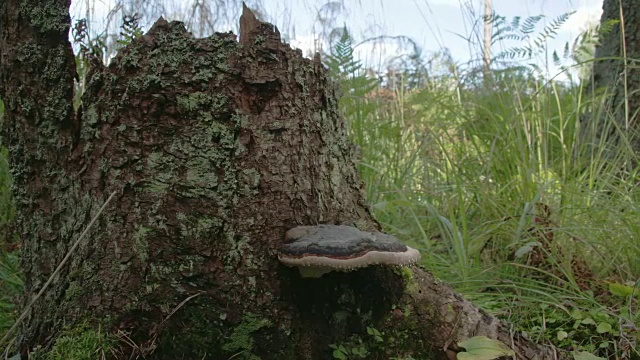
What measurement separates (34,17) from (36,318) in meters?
1.03

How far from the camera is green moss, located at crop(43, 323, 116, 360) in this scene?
163cm

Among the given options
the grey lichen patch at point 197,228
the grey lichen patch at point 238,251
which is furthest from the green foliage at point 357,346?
the grey lichen patch at point 197,228

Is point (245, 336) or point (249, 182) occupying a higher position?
point (249, 182)

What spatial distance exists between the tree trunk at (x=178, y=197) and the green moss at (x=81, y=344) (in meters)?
0.02

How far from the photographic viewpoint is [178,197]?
1724mm

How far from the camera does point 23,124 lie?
72.2 inches

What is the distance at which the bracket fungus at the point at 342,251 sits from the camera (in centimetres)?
151

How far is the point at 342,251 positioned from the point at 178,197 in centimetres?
59

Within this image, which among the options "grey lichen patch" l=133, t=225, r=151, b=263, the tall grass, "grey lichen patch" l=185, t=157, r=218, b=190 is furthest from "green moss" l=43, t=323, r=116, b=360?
the tall grass

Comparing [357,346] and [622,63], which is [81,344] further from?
[622,63]

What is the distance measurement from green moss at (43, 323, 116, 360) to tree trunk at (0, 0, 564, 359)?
23mm

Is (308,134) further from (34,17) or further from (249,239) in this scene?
(34,17)

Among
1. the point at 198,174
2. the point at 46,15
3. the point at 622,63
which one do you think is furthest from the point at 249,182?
the point at 622,63

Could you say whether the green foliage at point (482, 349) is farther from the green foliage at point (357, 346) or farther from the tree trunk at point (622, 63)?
the tree trunk at point (622, 63)
